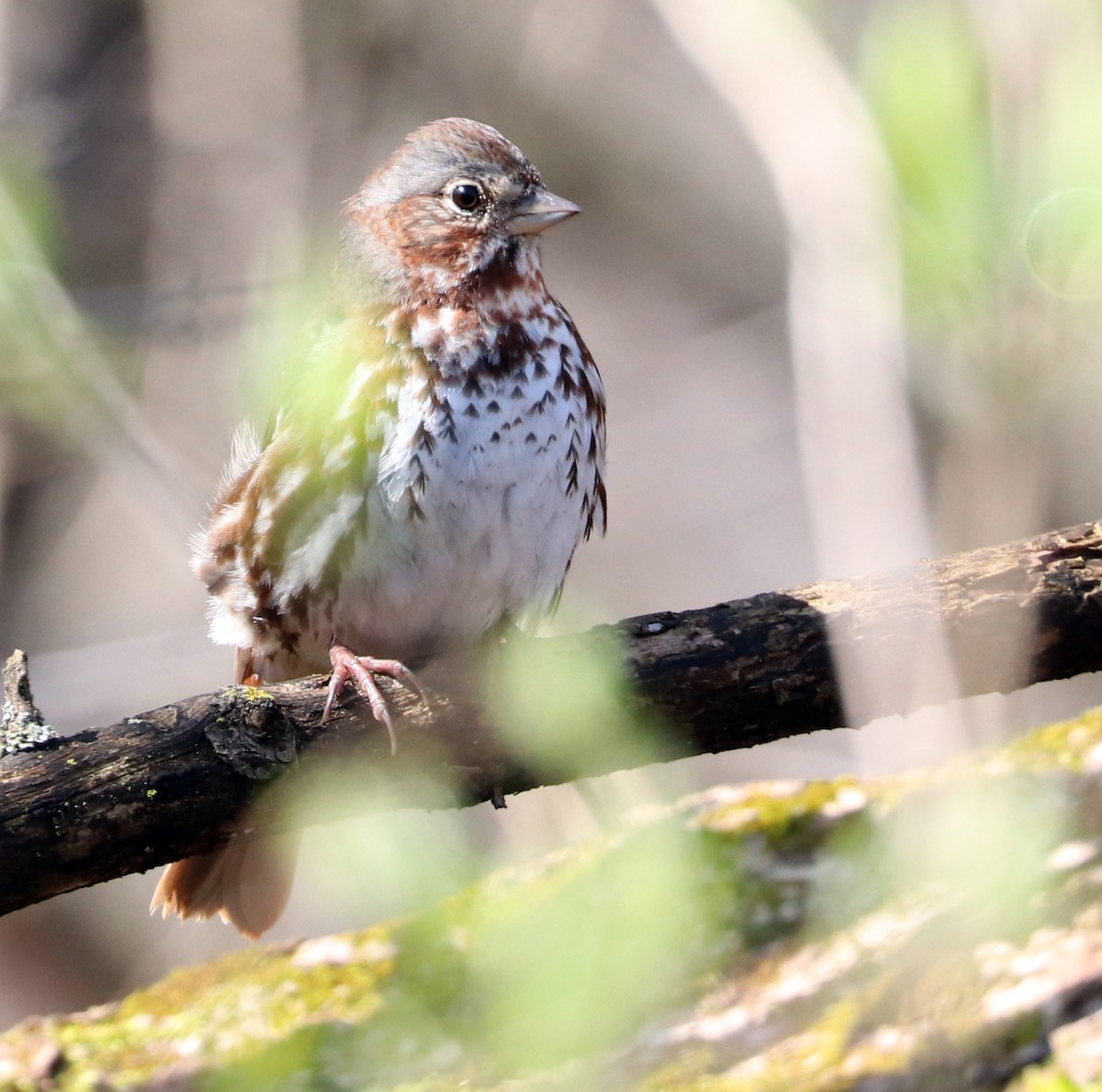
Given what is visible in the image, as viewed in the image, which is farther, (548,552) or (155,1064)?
(548,552)

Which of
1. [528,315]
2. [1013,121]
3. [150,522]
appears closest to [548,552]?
[528,315]

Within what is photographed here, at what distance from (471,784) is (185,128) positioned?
4280mm

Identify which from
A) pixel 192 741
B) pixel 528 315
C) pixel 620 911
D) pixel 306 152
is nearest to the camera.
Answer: pixel 192 741

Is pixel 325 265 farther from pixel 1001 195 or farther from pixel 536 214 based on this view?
pixel 1001 195

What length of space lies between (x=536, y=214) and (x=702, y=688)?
4.13 feet

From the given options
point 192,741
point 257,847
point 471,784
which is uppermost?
point 192,741

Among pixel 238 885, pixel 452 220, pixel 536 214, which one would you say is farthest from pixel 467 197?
pixel 238 885

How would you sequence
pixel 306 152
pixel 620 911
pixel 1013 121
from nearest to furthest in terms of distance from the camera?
1. pixel 1013 121
2. pixel 620 911
3. pixel 306 152

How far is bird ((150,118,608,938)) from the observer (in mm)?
2977

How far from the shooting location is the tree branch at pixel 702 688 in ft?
8.04

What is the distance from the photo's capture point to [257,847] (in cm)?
331

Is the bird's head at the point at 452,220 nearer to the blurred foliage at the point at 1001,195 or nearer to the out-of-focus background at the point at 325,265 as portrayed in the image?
the out-of-focus background at the point at 325,265

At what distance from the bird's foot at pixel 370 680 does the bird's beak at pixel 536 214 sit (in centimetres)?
109

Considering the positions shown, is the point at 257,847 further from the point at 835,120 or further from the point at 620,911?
the point at 835,120
